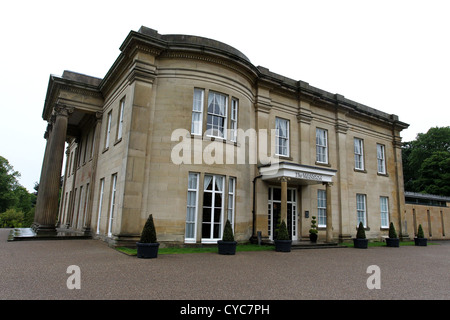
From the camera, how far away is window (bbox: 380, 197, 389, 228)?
2153 centimetres

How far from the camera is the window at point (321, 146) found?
19.1m

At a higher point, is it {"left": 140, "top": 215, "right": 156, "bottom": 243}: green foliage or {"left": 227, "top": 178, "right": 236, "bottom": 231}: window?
{"left": 227, "top": 178, "right": 236, "bottom": 231}: window

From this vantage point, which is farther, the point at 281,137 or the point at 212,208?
the point at 281,137

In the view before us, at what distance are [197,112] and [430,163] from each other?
132ft

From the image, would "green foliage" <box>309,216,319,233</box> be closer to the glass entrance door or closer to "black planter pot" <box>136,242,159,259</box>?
the glass entrance door

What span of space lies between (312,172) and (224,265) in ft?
28.0

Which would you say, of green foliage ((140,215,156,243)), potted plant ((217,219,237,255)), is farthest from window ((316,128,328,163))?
green foliage ((140,215,156,243))

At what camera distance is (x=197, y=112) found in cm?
1377

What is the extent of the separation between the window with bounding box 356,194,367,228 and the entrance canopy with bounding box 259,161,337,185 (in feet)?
17.9

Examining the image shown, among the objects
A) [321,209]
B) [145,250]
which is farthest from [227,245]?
[321,209]

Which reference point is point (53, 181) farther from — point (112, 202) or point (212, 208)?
point (212, 208)

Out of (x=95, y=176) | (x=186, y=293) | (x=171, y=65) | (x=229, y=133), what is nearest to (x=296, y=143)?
(x=229, y=133)

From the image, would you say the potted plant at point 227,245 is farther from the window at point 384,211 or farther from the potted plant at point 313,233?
the window at point 384,211

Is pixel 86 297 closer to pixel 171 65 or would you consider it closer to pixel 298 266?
pixel 298 266
